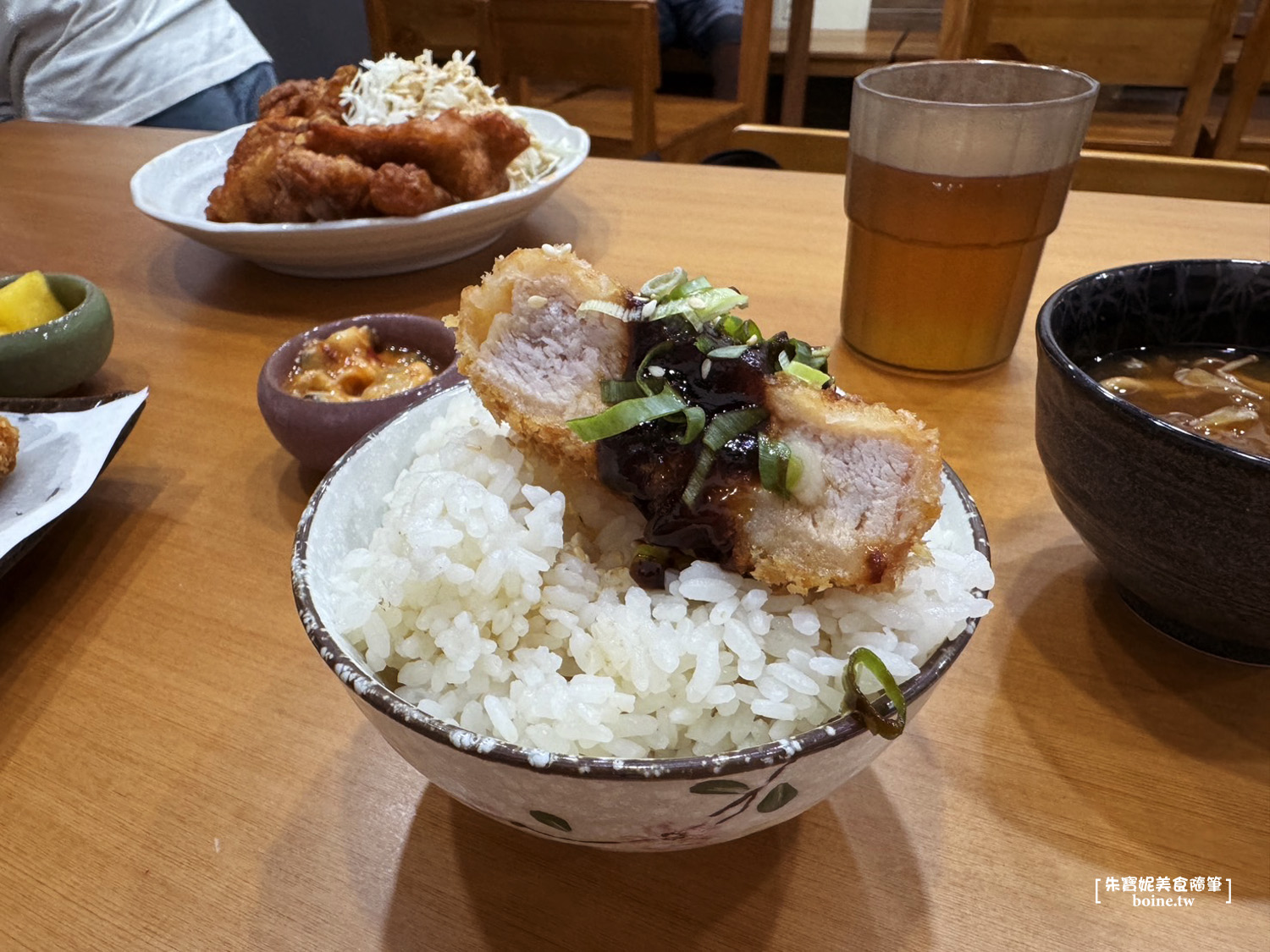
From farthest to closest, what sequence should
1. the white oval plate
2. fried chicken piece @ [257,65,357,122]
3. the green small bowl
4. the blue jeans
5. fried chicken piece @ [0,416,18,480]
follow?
the blue jeans → fried chicken piece @ [257,65,357,122] → the white oval plate → the green small bowl → fried chicken piece @ [0,416,18,480]

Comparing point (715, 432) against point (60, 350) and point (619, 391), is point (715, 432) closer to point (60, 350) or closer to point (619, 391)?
point (619, 391)

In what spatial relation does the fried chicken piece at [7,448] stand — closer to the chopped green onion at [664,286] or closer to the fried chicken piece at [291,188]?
the fried chicken piece at [291,188]

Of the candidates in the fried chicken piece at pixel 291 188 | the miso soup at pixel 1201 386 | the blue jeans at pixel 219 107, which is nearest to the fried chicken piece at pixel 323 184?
A: the fried chicken piece at pixel 291 188

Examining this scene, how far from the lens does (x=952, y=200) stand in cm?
154

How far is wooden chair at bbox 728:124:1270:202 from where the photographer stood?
7.74 ft

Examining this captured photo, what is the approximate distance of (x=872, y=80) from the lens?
5.39ft

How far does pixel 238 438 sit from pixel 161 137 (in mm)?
2362

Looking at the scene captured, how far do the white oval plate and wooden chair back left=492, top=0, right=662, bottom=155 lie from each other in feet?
4.41

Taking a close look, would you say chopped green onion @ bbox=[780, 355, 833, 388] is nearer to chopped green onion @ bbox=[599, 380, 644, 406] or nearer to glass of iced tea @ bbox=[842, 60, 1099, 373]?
chopped green onion @ bbox=[599, 380, 644, 406]

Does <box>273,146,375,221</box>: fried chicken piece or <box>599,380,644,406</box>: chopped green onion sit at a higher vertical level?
<box>599,380,644,406</box>: chopped green onion

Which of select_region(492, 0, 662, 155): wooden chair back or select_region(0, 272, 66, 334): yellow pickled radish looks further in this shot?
select_region(492, 0, 662, 155): wooden chair back

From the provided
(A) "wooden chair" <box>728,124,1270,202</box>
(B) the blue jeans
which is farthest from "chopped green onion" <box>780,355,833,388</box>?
(B) the blue jeans

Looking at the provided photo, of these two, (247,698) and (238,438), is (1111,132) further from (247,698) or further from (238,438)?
(247,698)

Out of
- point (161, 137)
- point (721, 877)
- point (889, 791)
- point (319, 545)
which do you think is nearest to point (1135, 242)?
point (889, 791)
